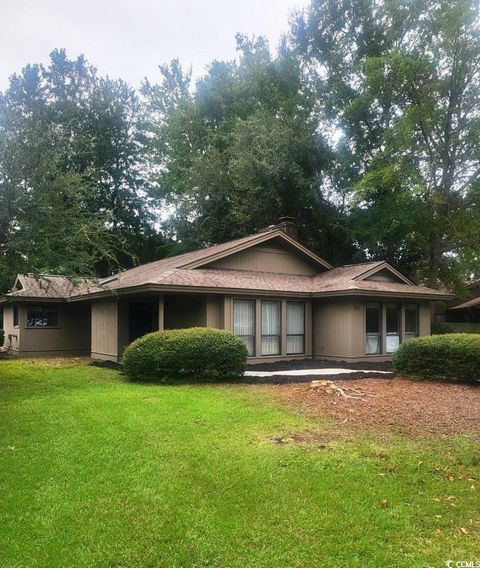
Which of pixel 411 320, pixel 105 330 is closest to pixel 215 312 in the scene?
pixel 105 330

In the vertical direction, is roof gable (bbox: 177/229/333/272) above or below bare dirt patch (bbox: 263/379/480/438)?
above

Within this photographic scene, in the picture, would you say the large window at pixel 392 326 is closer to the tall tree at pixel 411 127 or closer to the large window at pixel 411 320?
the large window at pixel 411 320

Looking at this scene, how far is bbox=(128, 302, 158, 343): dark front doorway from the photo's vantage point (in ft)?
57.6

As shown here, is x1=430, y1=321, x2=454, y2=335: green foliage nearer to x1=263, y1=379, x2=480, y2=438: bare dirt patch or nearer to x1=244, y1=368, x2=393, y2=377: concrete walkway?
x1=244, y1=368, x2=393, y2=377: concrete walkway

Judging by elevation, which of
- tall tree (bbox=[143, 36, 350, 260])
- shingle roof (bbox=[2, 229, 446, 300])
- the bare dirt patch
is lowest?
the bare dirt patch

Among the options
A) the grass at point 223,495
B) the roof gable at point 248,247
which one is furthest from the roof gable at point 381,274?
the grass at point 223,495

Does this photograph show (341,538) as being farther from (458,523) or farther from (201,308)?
(201,308)

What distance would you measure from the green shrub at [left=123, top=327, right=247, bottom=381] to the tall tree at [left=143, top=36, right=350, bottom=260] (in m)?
15.5

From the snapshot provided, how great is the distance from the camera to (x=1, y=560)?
3641 mm


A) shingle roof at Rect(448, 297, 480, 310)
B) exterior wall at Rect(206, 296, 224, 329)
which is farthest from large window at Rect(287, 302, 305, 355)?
shingle roof at Rect(448, 297, 480, 310)

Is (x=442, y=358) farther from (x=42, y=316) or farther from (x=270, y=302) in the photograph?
(x=42, y=316)

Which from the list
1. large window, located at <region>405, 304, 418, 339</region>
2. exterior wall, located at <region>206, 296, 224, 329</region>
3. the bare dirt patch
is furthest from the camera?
large window, located at <region>405, 304, 418, 339</region>

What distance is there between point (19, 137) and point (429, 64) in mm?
19907

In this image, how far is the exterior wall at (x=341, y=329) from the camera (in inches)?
649
